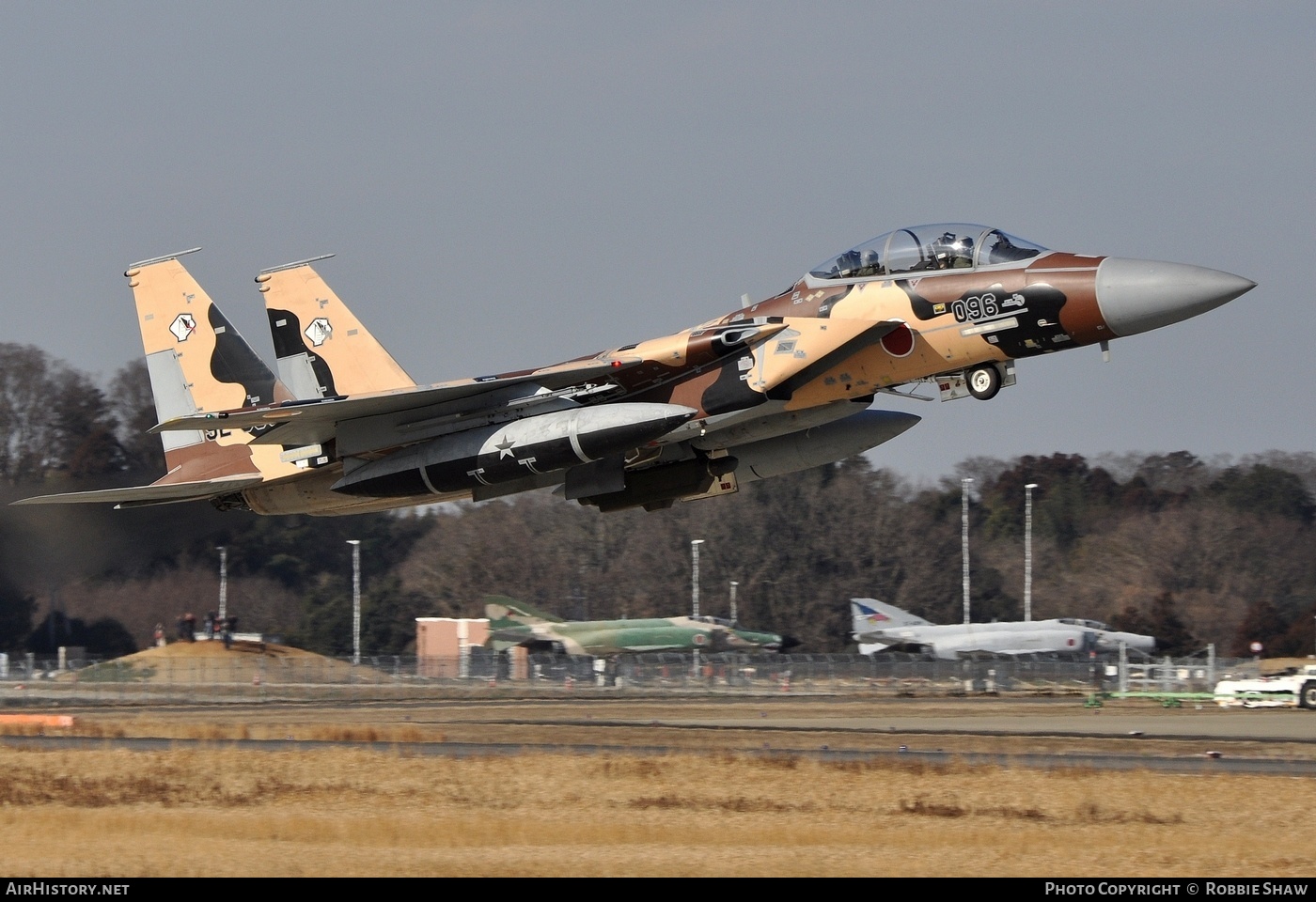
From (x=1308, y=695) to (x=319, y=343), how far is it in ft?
62.1

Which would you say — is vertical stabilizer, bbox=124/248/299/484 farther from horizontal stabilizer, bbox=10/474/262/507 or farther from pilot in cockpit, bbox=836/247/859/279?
pilot in cockpit, bbox=836/247/859/279

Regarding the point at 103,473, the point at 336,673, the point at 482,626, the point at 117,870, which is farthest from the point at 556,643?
the point at 117,870

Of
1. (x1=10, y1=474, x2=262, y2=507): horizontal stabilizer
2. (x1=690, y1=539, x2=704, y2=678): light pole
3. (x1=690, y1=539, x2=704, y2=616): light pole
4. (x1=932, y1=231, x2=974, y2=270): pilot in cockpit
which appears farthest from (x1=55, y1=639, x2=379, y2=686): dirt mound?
(x1=932, y1=231, x2=974, y2=270): pilot in cockpit

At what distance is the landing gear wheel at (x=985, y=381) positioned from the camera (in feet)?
60.6

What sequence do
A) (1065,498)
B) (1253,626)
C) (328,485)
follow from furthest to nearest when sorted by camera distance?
(1065,498) → (1253,626) → (328,485)

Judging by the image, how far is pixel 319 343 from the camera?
2298 cm

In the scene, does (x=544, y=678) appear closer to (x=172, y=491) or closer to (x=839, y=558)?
(x=172, y=491)

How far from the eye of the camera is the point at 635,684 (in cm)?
3953

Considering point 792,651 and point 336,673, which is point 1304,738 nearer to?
point 336,673

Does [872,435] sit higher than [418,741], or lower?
higher

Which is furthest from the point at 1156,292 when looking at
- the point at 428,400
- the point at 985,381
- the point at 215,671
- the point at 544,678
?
the point at 215,671

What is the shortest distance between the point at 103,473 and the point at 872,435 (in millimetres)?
27576

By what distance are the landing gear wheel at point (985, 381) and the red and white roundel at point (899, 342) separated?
85cm

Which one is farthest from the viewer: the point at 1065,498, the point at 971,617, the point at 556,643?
the point at 1065,498
